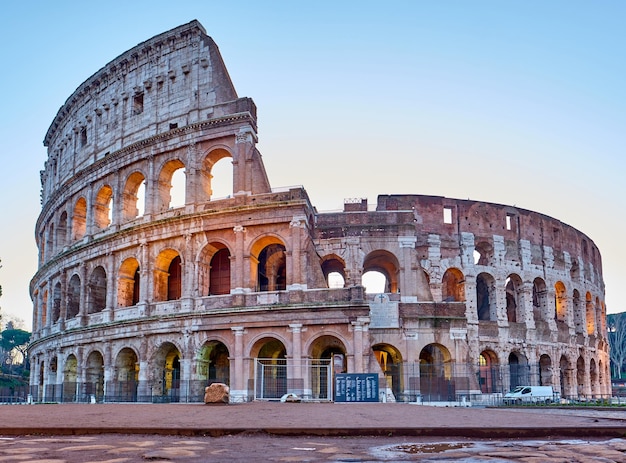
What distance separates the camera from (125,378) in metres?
27.7

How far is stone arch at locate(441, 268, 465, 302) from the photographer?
1268 inches

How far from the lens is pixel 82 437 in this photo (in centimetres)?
778

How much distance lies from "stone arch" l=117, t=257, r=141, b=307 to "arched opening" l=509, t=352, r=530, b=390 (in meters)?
18.5

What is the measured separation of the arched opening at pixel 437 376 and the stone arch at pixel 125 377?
470 inches

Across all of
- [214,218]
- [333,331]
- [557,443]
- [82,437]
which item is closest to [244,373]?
[333,331]

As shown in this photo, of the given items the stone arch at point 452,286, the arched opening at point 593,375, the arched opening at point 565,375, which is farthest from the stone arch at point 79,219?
the arched opening at point 593,375

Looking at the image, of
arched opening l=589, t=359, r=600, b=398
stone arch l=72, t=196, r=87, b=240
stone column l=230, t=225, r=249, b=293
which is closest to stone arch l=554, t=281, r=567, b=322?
arched opening l=589, t=359, r=600, b=398

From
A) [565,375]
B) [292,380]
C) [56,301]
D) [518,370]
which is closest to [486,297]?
[518,370]

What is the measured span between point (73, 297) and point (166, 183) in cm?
794

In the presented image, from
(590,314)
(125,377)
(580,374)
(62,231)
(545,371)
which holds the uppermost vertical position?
(62,231)

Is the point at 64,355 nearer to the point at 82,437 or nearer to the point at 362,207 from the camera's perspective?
the point at 362,207

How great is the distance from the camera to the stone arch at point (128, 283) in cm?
2841

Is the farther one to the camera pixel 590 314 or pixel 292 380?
pixel 590 314

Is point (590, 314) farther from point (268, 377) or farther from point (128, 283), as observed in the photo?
point (128, 283)
